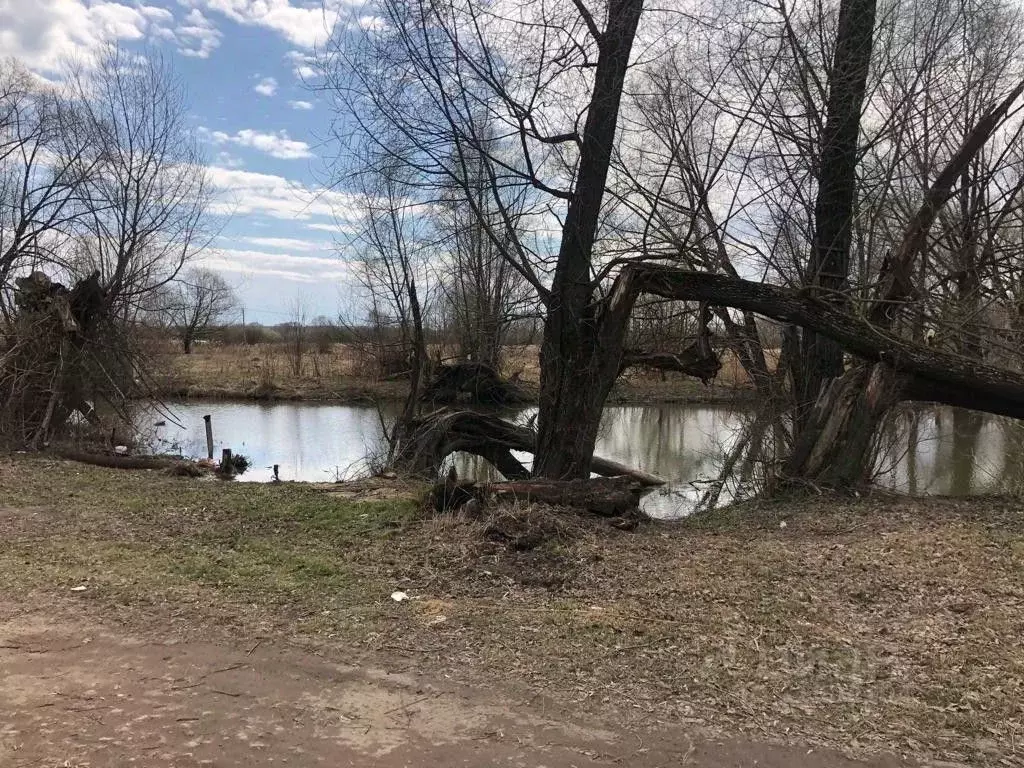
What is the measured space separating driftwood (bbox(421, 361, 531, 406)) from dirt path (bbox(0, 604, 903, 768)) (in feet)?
50.7

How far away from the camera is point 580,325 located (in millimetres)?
8758

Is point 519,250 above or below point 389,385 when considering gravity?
above

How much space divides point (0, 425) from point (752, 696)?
12.5 meters

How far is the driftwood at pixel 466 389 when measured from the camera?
19719 mm

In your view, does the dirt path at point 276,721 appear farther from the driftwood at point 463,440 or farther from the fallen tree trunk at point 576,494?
the driftwood at point 463,440

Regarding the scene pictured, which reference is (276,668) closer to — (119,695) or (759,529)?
(119,695)

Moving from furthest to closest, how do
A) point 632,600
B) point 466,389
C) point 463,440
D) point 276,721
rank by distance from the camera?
point 466,389
point 463,440
point 632,600
point 276,721

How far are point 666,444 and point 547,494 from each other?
47.2 feet

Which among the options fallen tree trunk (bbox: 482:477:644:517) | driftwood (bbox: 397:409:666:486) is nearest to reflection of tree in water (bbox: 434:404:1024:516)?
driftwood (bbox: 397:409:666:486)

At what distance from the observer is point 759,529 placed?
638 cm

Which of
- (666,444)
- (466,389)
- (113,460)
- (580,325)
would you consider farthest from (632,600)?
(466,389)

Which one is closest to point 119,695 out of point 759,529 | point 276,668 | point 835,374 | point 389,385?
point 276,668

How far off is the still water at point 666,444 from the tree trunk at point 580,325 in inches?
85.6

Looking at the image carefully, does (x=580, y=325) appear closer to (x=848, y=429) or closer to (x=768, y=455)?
(x=848, y=429)
